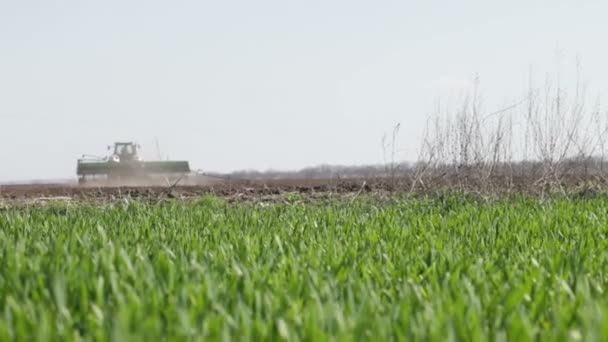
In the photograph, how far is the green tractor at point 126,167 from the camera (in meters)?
22.9

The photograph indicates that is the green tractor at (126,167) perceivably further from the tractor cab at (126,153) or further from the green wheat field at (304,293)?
the green wheat field at (304,293)

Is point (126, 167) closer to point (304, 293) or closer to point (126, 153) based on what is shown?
point (126, 153)

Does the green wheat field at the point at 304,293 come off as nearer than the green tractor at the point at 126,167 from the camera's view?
Yes

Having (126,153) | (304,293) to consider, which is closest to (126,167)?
(126,153)

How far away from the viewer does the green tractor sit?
2286 centimetres

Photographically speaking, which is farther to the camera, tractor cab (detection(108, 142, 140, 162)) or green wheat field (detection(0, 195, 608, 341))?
tractor cab (detection(108, 142, 140, 162))

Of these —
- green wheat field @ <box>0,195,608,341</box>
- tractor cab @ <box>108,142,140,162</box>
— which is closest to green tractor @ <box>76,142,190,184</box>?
tractor cab @ <box>108,142,140,162</box>

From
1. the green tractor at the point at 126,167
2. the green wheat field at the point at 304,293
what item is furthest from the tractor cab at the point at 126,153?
the green wheat field at the point at 304,293

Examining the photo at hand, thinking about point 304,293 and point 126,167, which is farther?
point 126,167

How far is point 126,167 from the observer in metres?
23.9

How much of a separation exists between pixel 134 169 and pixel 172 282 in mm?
22318

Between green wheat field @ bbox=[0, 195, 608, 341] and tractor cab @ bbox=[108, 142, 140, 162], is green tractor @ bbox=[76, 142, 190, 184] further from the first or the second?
green wheat field @ bbox=[0, 195, 608, 341]

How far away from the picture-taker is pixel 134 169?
24062 millimetres

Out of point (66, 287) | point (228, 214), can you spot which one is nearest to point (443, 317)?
point (66, 287)
